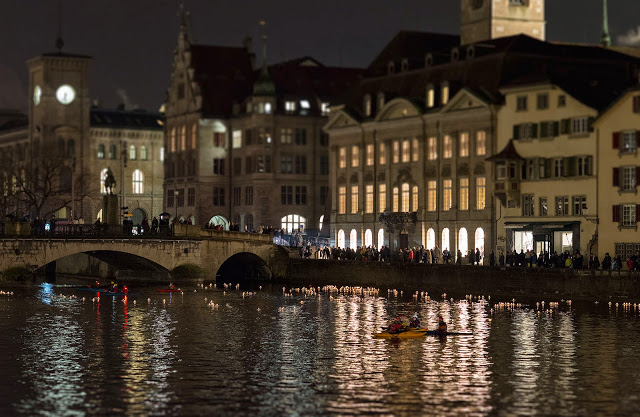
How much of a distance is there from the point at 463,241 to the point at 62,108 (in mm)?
77710

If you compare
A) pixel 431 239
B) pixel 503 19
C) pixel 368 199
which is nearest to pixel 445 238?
pixel 431 239

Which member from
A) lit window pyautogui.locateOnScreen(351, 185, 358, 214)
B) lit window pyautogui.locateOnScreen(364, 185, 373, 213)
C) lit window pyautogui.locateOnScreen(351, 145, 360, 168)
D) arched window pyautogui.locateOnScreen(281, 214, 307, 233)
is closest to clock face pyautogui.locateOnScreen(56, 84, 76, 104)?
arched window pyautogui.locateOnScreen(281, 214, 307, 233)

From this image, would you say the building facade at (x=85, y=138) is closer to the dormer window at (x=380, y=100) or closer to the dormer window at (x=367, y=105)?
the dormer window at (x=367, y=105)

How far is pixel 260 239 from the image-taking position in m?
110

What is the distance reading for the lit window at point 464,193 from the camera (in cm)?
11081

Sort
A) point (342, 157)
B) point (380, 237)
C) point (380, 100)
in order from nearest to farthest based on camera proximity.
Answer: point (380, 237) → point (380, 100) → point (342, 157)

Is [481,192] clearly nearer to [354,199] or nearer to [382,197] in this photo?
[382,197]

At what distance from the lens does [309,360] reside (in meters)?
59.8

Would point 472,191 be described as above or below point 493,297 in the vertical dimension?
above

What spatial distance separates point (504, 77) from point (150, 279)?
26957 mm

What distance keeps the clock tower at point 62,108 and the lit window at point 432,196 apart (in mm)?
67092

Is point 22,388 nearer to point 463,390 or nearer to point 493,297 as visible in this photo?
point 463,390

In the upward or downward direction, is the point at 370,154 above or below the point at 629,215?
above

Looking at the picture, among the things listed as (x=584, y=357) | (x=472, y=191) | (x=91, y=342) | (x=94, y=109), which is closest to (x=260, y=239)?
(x=472, y=191)
